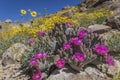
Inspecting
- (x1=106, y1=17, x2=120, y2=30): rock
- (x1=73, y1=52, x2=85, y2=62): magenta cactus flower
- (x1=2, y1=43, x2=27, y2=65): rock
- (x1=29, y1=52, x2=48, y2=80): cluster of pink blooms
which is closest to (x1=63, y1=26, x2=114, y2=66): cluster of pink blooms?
(x1=73, y1=52, x2=85, y2=62): magenta cactus flower

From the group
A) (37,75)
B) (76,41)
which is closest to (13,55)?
(37,75)

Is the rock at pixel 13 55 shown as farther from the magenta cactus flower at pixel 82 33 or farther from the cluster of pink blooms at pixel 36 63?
the magenta cactus flower at pixel 82 33

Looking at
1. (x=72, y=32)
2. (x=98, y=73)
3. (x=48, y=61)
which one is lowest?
(x=98, y=73)

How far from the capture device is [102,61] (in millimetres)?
6121

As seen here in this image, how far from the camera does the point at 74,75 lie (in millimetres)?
5758

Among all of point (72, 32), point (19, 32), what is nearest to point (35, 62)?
point (72, 32)

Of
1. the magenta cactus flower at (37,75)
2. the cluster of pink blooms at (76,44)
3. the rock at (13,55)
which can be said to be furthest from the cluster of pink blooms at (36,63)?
the rock at (13,55)

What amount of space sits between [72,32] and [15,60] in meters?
1.87

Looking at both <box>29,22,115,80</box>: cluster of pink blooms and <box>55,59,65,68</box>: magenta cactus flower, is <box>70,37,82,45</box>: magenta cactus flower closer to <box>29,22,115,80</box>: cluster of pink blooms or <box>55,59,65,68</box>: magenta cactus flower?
<box>29,22,115,80</box>: cluster of pink blooms

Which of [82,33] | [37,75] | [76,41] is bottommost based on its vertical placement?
[37,75]

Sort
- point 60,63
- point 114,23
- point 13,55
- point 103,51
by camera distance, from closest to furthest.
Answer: point 60,63
point 103,51
point 13,55
point 114,23

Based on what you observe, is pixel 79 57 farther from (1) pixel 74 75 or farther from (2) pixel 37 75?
(2) pixel 37 75

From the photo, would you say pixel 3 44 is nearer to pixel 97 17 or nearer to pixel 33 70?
pixel 33 70

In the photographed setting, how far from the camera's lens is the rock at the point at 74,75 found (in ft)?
18.8
